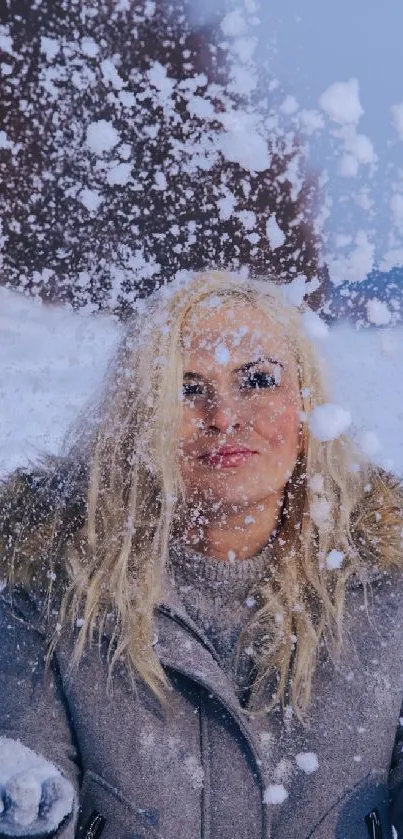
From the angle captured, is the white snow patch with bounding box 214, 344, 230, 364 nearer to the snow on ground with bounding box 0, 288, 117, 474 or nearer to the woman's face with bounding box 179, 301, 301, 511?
the woman's face with bounding box 179, 301, 301, 511

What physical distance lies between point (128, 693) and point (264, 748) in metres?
0.28

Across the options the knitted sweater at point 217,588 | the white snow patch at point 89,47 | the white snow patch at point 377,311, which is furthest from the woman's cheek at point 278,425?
the white snow patch at point 89,47

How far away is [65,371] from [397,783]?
3.72 feet

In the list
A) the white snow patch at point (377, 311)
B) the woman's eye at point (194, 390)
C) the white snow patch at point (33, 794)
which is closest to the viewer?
the white snow patch at point (33, 794)

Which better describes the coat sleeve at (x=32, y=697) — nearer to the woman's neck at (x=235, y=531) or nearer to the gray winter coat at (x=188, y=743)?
the gray winter coat at (x=188, y=743)

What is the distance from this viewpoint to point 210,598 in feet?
4.51

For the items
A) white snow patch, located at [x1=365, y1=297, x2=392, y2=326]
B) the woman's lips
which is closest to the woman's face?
the woman's lips

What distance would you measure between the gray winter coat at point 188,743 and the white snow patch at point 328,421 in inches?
18.2

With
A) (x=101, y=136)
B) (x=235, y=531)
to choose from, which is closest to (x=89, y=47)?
(x=101, y=136)

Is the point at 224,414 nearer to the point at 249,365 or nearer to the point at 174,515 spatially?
the point at 249,365

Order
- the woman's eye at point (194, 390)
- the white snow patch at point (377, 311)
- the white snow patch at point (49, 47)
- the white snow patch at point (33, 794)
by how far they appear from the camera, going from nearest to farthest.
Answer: the white snow patch at point (33, 794) → the woman's eye at point (194, 390) → the white snow patch at point (377, 311) → the white snow patch at point (49, 47)

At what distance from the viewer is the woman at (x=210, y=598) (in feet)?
4.15

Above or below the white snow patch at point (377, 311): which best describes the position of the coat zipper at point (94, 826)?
below

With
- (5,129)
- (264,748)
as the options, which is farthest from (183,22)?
→ (264,748)
